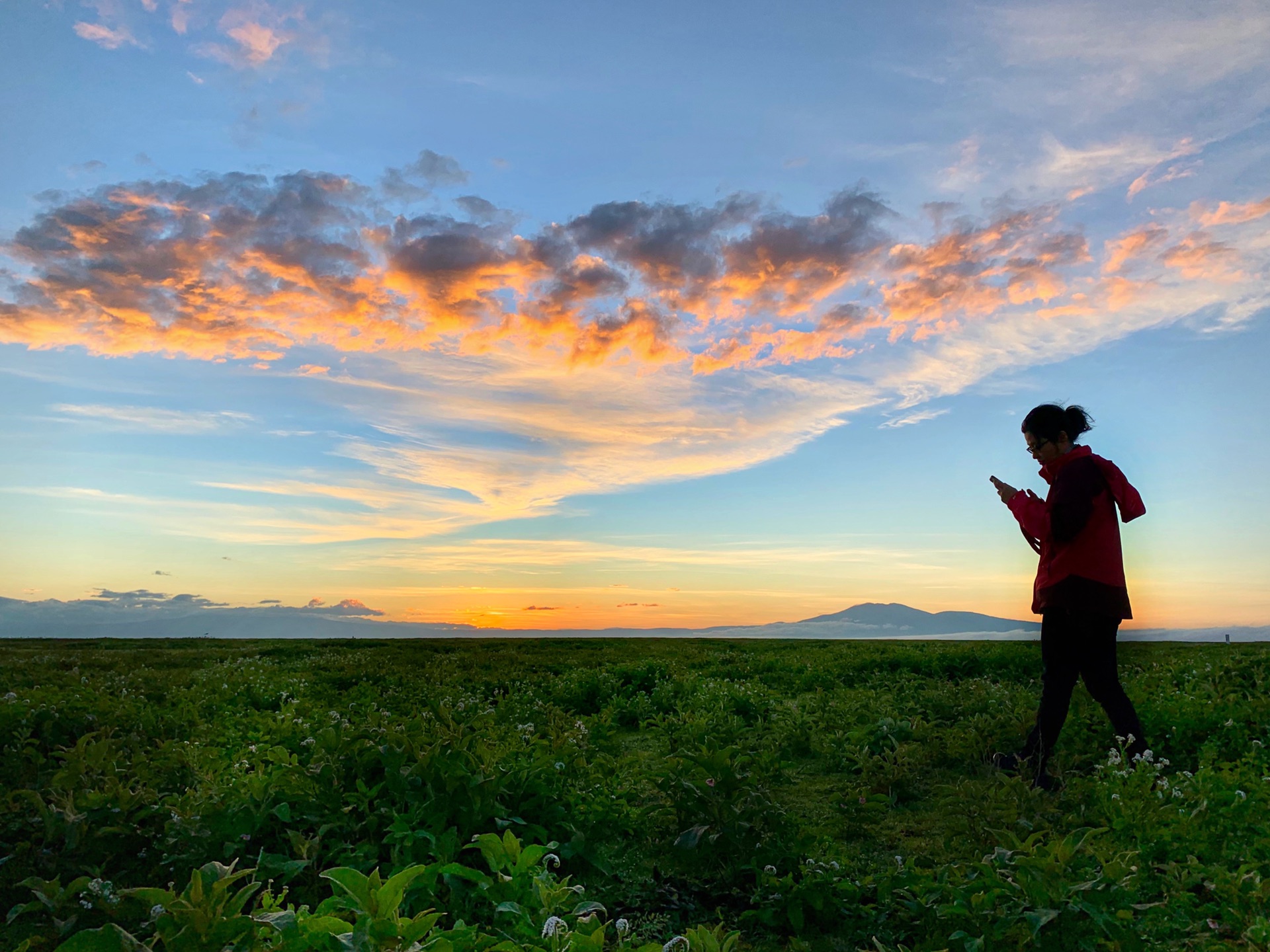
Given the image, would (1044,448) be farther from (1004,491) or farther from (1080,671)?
(1080,671)

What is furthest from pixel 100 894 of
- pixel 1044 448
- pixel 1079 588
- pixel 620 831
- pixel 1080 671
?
pixel 1044 448

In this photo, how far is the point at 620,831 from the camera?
18.5 ft

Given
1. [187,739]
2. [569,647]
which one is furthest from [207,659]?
[187,739]

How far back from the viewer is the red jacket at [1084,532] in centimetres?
680

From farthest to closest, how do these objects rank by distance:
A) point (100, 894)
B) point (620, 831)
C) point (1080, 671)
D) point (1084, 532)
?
point (1080, 671) → point (1084, 532) → point (620, 831) → point (100, 894)

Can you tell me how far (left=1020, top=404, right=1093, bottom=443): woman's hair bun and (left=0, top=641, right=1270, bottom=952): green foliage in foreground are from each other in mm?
2807

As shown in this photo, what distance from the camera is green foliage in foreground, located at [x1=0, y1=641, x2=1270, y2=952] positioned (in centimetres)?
352

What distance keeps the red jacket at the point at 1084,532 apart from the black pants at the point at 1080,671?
5.5 inches

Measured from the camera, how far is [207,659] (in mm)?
18578

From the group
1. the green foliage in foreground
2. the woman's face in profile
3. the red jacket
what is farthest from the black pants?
the woman's face in profile

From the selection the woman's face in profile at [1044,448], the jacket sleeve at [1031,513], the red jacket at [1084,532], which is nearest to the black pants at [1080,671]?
the red jacket at [1084,532]

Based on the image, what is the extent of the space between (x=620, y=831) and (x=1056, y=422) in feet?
16.8

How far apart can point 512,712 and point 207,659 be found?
43.4 ft

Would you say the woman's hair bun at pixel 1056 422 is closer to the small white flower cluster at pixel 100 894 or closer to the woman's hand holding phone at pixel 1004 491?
the woman's hand holding phone at pixel 1004 491
